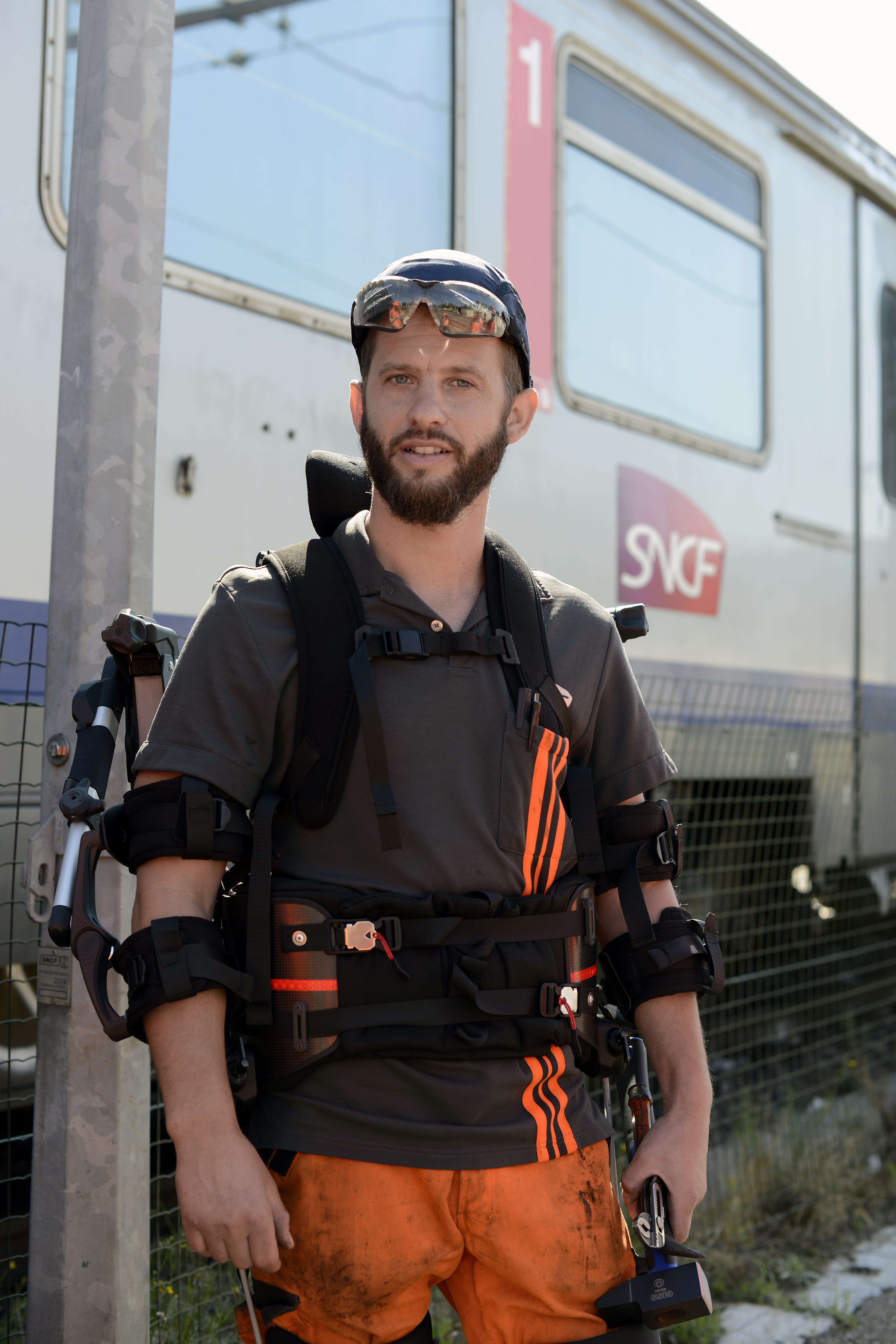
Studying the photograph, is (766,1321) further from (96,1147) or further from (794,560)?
(794,560)

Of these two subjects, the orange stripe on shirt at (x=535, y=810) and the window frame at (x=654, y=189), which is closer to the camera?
the orange stripe on shirt at (x=535, y=810)

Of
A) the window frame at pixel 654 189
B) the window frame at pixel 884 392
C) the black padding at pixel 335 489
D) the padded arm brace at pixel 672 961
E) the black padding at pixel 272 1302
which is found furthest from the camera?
the window frame at pixel 884 392

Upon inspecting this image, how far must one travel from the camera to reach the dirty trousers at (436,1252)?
1.53 m

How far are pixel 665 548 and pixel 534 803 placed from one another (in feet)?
9.71

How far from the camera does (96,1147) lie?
186 centimetres

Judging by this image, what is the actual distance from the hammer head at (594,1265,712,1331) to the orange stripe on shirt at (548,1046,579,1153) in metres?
0.18

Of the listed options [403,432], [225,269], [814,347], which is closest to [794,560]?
[814,347]

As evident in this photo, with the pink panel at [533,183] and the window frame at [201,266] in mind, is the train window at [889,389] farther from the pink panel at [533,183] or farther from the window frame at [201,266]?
the window frame at [201,266]

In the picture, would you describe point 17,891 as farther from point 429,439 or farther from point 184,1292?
point 429,439

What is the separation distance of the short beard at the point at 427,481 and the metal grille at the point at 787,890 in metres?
2.58

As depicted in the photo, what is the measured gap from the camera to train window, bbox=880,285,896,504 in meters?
5.95

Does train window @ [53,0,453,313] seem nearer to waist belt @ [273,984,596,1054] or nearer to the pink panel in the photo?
the pink panel

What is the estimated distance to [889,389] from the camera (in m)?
6.06

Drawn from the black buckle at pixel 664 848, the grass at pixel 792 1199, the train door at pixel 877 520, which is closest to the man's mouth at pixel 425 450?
the black buckle at pixel 664 848
